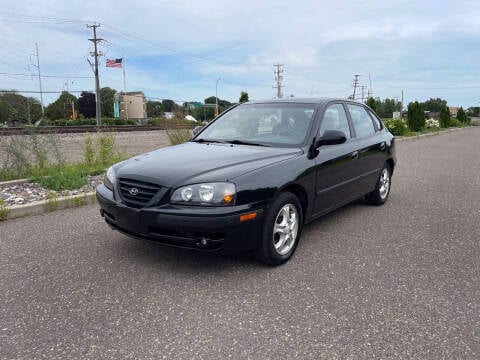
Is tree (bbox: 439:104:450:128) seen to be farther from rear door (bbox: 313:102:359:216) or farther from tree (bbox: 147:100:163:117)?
tree (bbox: 147:100:163:117)

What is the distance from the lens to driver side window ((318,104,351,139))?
14.4 ft

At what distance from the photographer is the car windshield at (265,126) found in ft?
13.8

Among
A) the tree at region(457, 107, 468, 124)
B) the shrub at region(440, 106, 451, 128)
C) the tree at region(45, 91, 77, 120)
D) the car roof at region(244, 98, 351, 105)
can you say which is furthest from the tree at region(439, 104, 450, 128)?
the tree at region(45, 91, 77, 120)

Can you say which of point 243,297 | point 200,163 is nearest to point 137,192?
point 200,163

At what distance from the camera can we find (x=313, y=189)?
4012 mm

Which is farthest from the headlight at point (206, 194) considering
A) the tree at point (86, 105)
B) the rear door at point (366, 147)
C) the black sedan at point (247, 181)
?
the tree at point (86, 105)

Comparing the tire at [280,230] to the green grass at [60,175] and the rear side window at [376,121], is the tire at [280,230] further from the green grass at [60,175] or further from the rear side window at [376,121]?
the green grass at [60,175]

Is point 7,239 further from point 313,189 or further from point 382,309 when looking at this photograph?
point 382,309

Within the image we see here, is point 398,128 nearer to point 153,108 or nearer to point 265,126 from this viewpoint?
point 265,126

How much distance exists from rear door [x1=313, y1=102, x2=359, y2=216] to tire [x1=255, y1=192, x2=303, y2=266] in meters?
0.45

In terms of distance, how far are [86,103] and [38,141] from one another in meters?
77.3

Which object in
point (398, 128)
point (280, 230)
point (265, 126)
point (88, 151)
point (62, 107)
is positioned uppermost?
point (62, 107)

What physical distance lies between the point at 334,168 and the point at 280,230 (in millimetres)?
1170

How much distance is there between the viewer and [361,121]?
544 centimetres
